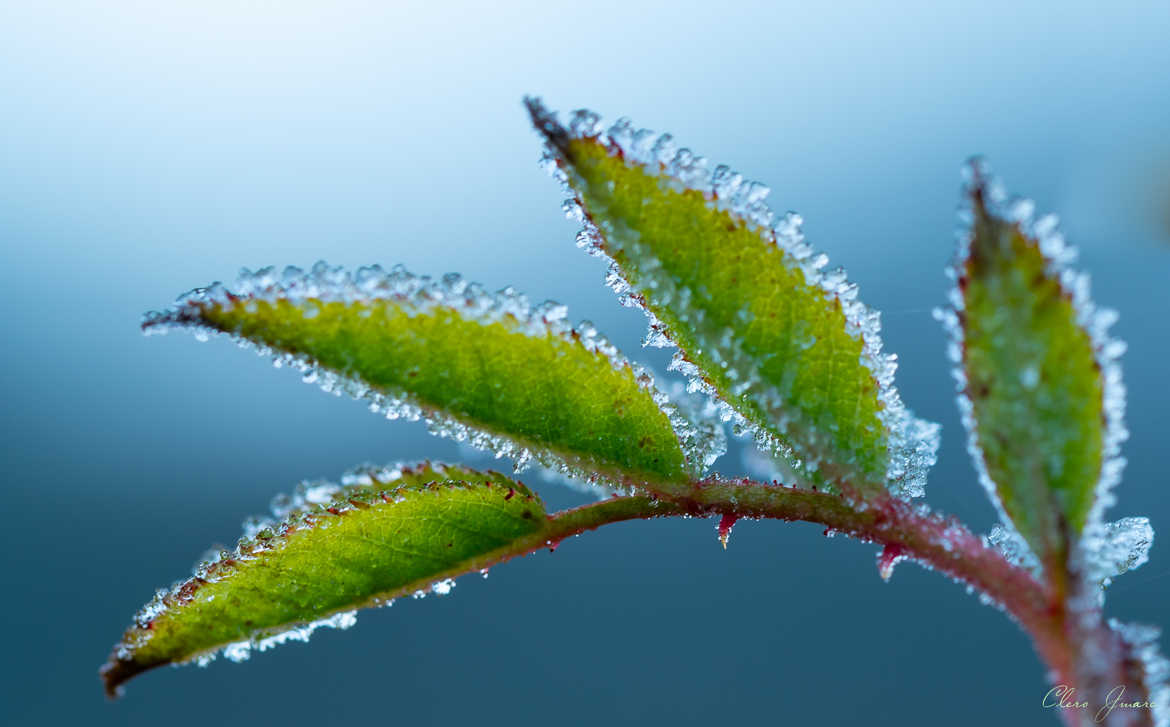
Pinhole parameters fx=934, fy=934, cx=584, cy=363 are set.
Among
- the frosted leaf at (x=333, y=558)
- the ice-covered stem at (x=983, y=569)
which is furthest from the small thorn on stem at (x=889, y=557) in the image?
the frosted leaf at (x=333, y=558)

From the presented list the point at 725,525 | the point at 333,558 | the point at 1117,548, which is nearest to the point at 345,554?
the point at 333,558

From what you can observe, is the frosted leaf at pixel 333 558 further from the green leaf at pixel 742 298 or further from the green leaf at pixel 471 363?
the green leaf at pixel 742 298

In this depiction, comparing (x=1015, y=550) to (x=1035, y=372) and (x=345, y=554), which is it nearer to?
(x=1035, y=372)

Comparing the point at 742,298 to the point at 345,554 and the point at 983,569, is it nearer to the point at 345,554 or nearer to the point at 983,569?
the point at 983,569

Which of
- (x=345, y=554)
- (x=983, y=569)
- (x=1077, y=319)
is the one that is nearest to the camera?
(x=1077, y=319)

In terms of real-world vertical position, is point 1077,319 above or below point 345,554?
above

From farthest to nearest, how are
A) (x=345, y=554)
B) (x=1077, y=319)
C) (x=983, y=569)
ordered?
(x=345, y=554) → (x=983, y=569) → (x=1077, y=319)

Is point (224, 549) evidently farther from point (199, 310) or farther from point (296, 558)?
point (199, 310)

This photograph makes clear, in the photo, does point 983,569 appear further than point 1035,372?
Yes

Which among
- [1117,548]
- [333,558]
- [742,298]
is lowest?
[333,558]
